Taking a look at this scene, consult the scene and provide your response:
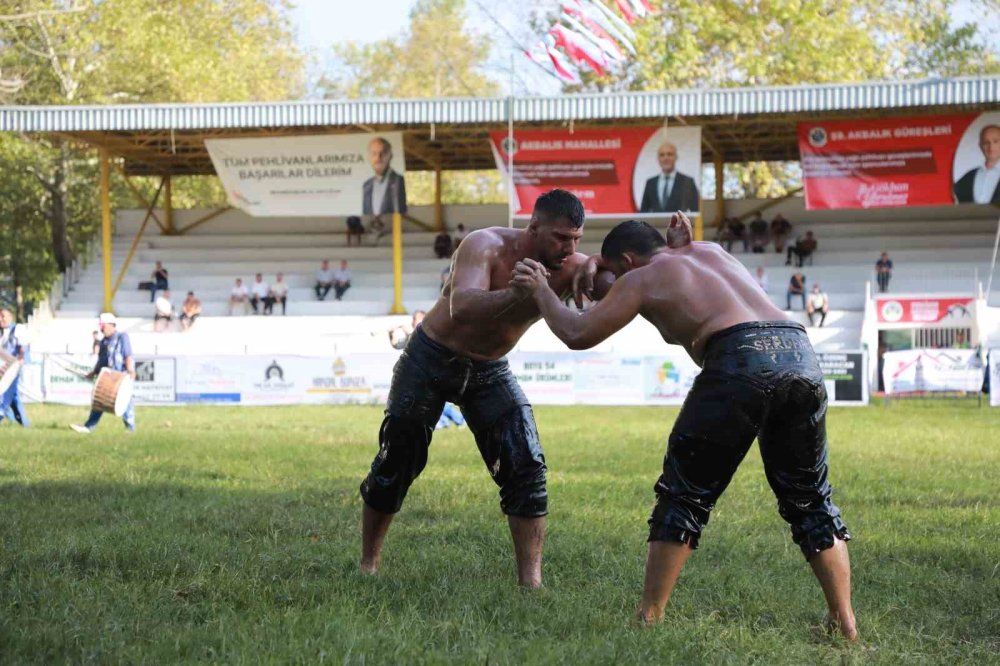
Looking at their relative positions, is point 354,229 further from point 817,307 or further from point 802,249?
point 817,307

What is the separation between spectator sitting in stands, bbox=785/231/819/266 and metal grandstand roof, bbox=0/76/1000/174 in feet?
10.1

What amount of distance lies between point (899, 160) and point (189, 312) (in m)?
17.9

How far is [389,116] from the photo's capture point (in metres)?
30.6

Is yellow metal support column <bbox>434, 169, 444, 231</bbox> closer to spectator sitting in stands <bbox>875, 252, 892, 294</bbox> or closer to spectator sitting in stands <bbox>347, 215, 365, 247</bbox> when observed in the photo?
spectator sitting in stands <bbox>347, 215, 365, 247</bbox>

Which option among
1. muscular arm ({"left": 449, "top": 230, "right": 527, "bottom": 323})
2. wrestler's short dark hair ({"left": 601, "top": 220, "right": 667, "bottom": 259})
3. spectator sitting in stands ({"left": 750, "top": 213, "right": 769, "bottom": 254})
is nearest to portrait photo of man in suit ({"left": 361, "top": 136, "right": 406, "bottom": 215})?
spectator sitting in stands ({"left": 750, "top": 213, "right": 769, "bottom": 254})

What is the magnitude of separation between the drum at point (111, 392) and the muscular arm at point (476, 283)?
1132cm

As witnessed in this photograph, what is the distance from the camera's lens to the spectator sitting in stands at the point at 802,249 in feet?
109

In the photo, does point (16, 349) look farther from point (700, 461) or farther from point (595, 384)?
point (700, 461)

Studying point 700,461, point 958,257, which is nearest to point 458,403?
point 700,461

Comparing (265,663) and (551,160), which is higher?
(551,160)

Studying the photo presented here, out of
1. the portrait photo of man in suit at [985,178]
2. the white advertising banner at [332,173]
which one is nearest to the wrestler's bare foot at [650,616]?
the portrait photo of man in suit at [985,178]

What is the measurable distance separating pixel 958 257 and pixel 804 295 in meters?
4.70

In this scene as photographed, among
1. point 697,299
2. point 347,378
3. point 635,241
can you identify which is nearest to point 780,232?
point 347,378

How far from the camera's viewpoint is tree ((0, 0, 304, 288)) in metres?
38.2
